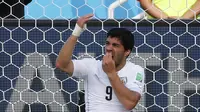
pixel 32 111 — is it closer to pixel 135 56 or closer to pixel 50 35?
pixel 50 35

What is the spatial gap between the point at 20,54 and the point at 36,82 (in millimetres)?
122

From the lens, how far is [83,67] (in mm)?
1771

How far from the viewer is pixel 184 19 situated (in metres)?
2.11

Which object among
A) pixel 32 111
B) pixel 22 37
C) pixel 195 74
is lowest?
pixel 32 111

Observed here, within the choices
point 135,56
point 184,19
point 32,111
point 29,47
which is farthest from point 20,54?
point 184,19

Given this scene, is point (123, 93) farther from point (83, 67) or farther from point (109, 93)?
point (83, 67)

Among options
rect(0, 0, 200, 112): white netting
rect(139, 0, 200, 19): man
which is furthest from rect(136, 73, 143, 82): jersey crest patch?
rect(139, 0, 200, 19): man

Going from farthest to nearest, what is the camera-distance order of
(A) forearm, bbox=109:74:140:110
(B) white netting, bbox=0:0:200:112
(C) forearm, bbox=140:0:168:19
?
(C) forearm, bbox=140:0:168:19, (B) white netting, bbox=0:0:200:112, (A) forearm, bbox=109:74:140:110

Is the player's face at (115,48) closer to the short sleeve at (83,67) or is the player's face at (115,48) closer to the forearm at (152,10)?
the short sleeve at (83,67)

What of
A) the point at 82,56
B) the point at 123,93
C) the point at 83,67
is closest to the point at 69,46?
the point at 83,67

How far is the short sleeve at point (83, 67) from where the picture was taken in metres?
1.76

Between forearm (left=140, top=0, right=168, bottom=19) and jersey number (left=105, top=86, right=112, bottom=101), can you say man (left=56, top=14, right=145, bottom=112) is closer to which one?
jersey number (left=105, top=86, right=112, bottom=101)

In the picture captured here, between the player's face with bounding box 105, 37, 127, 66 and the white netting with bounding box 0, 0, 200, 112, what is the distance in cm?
32

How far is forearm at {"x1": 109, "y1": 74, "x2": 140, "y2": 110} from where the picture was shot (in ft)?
5.40
